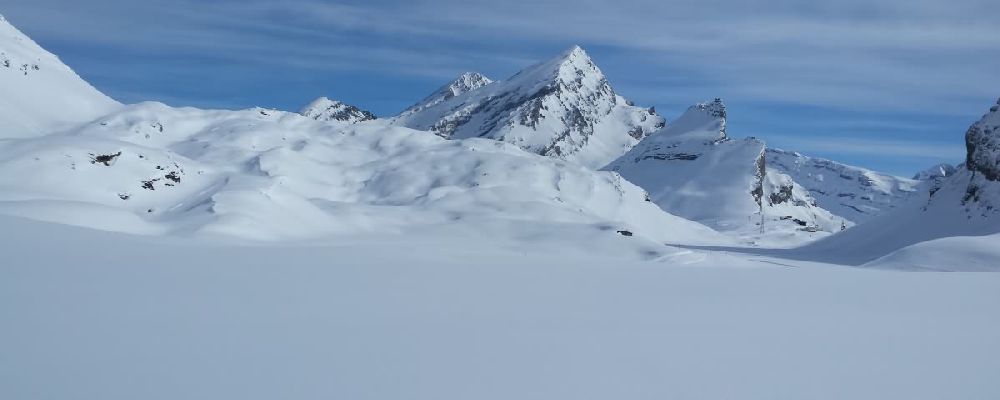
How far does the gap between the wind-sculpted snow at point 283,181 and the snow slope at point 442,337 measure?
2131 centimetres

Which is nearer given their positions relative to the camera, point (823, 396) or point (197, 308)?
point (823, 396)

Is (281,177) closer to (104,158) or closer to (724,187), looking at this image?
(104,158)

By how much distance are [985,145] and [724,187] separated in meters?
80.3

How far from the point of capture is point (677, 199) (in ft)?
547

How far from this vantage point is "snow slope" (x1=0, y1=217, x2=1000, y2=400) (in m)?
6.91

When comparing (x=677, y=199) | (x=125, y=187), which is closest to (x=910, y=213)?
(x=677, y=199)

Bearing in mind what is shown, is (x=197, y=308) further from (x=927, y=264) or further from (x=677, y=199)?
(x=677, y=199)

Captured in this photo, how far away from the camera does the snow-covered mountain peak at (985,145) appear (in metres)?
86.2

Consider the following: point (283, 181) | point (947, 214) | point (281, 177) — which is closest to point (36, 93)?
point (281, 177)

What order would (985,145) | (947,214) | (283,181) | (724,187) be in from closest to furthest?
(283,181) → (947,214) → (985,145) → (724,187)

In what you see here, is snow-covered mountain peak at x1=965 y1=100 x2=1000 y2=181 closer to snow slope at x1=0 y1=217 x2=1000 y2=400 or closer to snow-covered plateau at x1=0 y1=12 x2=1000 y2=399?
snow-covered plateau at x1=0 y1=12 x2=1000 y2=399

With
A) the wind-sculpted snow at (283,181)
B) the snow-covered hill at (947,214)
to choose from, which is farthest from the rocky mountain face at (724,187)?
the wind-sculpted snow at (283,181)

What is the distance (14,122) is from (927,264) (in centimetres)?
6638

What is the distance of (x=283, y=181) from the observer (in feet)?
199
